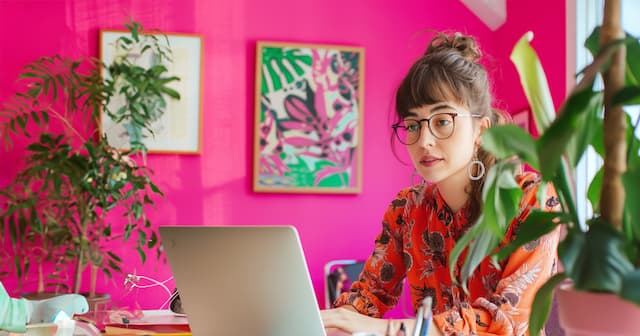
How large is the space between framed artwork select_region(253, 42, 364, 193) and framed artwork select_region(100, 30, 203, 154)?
35 centimetres

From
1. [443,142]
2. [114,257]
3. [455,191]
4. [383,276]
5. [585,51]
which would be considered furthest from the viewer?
[114,257]

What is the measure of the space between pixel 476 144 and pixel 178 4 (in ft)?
8.98

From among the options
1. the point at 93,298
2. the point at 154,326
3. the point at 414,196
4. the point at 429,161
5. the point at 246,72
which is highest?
the point at 246,72

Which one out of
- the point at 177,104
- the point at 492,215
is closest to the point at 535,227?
the point at 492,215

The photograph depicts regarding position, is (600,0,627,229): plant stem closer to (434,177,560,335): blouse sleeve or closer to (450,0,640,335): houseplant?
(450,0,640,335): houseplant

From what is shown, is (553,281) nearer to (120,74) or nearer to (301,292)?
(301,292)

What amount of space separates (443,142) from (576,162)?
890mm

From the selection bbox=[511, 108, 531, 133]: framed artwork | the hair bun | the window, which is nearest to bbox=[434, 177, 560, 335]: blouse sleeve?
the hair bun

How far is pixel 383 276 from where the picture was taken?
78.4 inches

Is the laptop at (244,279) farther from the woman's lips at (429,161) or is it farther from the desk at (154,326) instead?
the woman's lips at (429,161)

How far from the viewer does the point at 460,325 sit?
146cm

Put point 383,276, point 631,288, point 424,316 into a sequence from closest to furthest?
point 631,288
point 424,316
point 383,276

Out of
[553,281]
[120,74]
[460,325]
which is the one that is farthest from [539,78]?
[120,74]

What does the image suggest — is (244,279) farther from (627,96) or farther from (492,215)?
(627,96)
